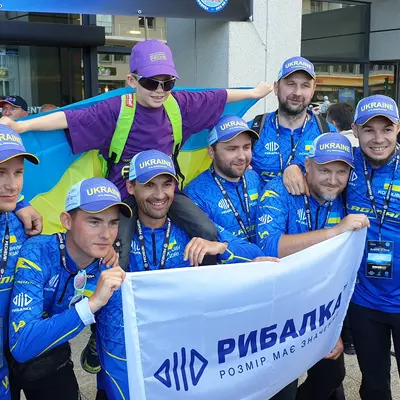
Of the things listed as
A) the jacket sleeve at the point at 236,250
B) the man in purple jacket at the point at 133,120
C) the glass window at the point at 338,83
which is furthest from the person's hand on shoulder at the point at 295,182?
the glass window at the point at 338,83

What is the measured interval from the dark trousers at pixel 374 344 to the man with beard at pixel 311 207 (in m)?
0.48

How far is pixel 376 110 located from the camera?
3186 mm

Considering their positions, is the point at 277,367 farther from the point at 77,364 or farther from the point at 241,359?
the point at 77,364

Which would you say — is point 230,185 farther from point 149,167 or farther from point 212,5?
point 212,5

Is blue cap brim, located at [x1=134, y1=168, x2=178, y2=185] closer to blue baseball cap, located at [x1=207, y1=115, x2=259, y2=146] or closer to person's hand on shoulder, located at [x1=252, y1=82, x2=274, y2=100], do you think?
blue baseball cap, located at [x1=207, y1=115, x2=259, y2=146]

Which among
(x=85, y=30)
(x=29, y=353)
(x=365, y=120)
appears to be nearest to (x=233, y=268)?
(x=29, y=353)

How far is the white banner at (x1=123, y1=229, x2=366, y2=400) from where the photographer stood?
7.93 feet

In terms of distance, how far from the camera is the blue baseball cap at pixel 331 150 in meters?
3.08

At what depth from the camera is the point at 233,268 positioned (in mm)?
2600

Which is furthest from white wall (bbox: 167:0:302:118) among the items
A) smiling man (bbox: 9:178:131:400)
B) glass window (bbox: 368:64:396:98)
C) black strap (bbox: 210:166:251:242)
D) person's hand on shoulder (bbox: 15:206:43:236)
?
glass window (bbox: 368:64:396:98)

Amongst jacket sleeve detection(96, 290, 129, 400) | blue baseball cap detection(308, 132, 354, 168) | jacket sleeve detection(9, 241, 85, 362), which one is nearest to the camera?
jacket sleeve detection(9, 241, 85, 362)

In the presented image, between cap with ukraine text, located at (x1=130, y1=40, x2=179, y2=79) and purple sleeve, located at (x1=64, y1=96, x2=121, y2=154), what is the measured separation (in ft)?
0.89

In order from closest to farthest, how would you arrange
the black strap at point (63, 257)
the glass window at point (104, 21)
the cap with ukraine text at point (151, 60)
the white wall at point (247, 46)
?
the black strap at point (63, 257) < the cap with ukraine text at point (151, 60) < the white wall at point (247, 46) < the glass window at point (104, 21)

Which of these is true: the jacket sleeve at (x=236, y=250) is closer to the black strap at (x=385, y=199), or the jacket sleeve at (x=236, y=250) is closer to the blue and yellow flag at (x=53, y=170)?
the black strap at (x=385, y=199)
